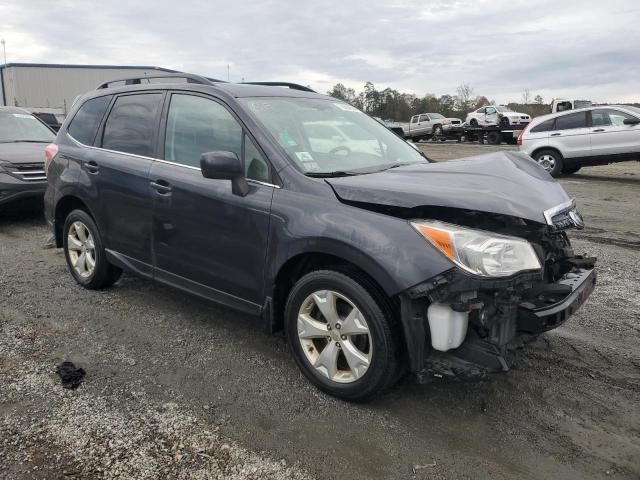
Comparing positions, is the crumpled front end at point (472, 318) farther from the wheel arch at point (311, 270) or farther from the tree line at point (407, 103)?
the tree line at point (407, 103)

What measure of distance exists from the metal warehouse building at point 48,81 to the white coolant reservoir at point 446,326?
44702 mm

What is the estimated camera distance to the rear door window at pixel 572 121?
13453mm

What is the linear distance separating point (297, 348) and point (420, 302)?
91 cm

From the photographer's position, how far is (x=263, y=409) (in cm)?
306

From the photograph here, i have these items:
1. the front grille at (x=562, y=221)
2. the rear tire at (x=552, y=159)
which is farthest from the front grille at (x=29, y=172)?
the rear tire at (x=552, y=159)

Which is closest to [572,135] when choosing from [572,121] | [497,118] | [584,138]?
[584,138]

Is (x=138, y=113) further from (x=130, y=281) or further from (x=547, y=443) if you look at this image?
(x=547, y=443)

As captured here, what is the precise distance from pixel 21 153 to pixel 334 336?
22.8ft

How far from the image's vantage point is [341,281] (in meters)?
2.94

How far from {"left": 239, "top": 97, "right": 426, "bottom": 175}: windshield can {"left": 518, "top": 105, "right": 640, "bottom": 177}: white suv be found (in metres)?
10.1

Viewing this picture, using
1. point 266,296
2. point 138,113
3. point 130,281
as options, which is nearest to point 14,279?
point 130,281

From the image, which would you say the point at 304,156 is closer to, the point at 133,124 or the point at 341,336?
the point at 341,336

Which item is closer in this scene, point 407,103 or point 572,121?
point 572,121

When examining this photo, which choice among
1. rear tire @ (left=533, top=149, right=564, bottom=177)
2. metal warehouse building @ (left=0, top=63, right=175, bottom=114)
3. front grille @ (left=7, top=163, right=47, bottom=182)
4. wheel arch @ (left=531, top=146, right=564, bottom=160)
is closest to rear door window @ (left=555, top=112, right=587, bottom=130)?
wheel arch @ (left=531, top=146, right=564, bottom=160)
